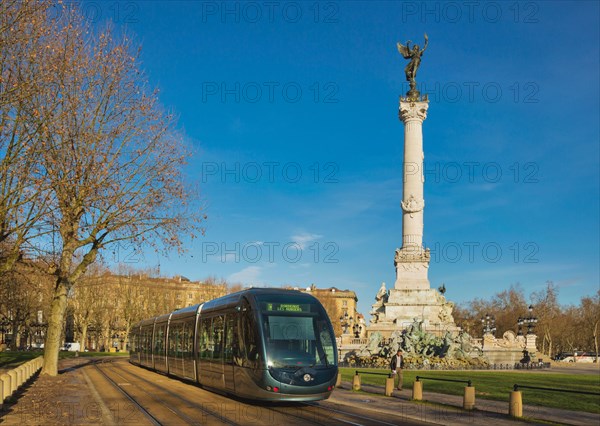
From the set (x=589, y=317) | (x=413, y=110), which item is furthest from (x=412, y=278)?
(x=589, y=317)

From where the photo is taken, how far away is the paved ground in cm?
1485

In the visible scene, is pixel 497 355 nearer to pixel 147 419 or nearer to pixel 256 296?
pixel 256 296

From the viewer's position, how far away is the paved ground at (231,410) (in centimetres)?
1485

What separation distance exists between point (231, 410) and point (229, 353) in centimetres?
239

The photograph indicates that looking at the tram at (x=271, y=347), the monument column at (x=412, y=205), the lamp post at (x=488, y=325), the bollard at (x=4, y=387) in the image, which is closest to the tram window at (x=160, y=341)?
the tram at (x=271, y=347)

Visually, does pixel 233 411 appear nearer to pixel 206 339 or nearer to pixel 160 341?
pixel 206 339

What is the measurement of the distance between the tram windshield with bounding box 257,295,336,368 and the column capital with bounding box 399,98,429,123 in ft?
141

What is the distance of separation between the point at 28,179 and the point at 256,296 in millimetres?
8715

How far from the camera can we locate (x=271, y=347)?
16656 millimetres

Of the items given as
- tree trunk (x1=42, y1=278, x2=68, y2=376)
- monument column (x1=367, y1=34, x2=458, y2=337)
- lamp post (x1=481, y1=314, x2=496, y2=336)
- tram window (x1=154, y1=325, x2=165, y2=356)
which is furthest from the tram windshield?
lamp post (x1=481, y1=314, x2=496, y2=336)

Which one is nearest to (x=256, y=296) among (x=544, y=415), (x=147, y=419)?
(x=147, y=419)

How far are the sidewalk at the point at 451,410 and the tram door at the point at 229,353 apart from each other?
11.9 ft

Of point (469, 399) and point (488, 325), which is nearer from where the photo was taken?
point (469, 399)

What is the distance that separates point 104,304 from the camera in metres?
77.8
